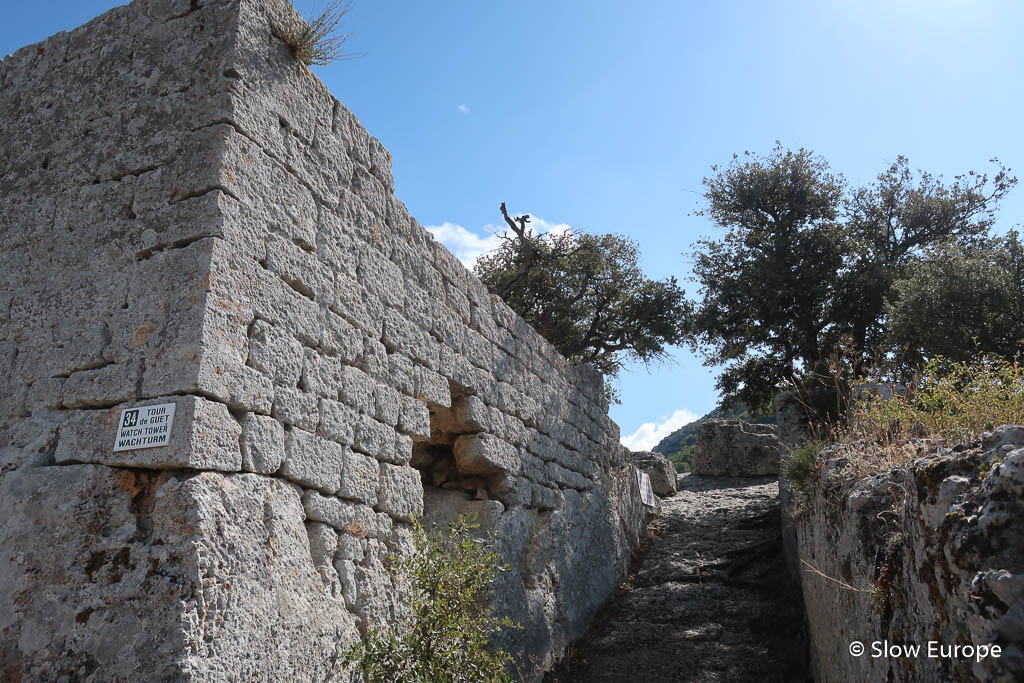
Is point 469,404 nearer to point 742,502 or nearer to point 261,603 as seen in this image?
point 261,603

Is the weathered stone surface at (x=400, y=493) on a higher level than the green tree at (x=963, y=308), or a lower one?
lower

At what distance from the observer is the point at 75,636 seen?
10.4ft

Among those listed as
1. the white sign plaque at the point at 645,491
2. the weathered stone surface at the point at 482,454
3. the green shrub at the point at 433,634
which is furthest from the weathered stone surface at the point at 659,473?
the green shrub at the point at 433,634

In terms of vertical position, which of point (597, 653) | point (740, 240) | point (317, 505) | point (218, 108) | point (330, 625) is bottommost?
point (597, 653)

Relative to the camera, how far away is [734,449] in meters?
16.3

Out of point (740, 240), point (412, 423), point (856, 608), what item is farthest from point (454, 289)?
point (740, 240)

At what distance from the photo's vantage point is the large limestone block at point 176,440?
335 centimetres

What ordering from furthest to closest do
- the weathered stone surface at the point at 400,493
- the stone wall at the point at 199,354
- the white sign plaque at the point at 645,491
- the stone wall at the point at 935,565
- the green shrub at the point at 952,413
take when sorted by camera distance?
the white sign plaque at the point at 645,491, the weathered stone surface at the point at 400,493, the green shrub at the point at 952,413, the stone wall at the point at 199,354, the stone wall at the point at 935,565

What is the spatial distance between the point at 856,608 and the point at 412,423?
2884 mm

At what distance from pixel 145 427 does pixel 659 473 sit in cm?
1201

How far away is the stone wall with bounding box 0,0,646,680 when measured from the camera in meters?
3.27

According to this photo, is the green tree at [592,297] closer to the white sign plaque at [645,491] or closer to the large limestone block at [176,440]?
the white sign plaque at [645,491]

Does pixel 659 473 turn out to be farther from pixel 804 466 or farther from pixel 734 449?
pixel 804 466

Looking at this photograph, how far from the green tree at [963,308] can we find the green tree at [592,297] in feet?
16.1
